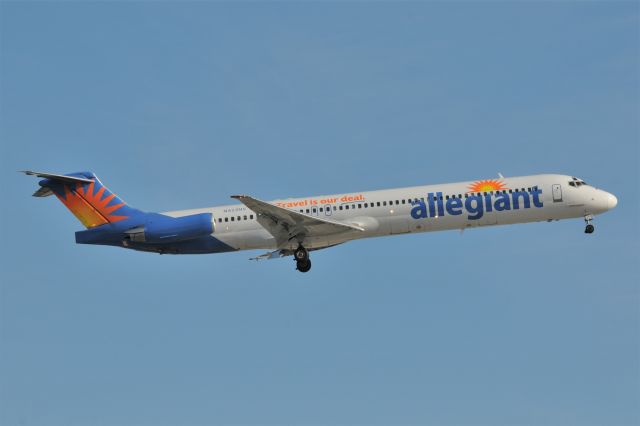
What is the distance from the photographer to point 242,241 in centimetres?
4959

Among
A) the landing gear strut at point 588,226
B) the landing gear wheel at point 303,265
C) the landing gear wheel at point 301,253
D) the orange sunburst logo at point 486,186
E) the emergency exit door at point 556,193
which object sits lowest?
→ the landing gear wheel at point 303,265

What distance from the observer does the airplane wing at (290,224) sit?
4694cm

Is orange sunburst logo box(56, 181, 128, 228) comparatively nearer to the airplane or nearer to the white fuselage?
the airplane

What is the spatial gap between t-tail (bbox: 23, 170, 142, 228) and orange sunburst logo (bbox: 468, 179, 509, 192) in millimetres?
16177

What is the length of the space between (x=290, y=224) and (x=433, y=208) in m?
6.70

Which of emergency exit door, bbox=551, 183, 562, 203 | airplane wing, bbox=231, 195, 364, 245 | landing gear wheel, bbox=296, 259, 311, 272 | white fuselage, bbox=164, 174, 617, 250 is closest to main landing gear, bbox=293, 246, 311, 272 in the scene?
landing gear wheel, bbox=296, 259, 311, 272

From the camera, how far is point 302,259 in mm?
49531

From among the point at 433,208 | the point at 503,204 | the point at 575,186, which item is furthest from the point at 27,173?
the point at 575,186

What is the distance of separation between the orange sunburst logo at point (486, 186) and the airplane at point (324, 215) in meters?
0.05

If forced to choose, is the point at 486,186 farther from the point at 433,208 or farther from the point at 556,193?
the point at 556,193

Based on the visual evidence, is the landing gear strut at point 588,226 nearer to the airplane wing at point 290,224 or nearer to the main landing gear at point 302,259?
the airplane wing at point 290,224

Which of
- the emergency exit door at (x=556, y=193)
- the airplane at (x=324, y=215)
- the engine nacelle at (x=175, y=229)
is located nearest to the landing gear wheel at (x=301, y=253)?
the airplane at (x=324, y=215)

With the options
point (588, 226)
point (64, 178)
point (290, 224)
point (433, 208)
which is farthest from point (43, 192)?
point (588, 226)

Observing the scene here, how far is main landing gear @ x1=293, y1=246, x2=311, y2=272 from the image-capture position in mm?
49500
